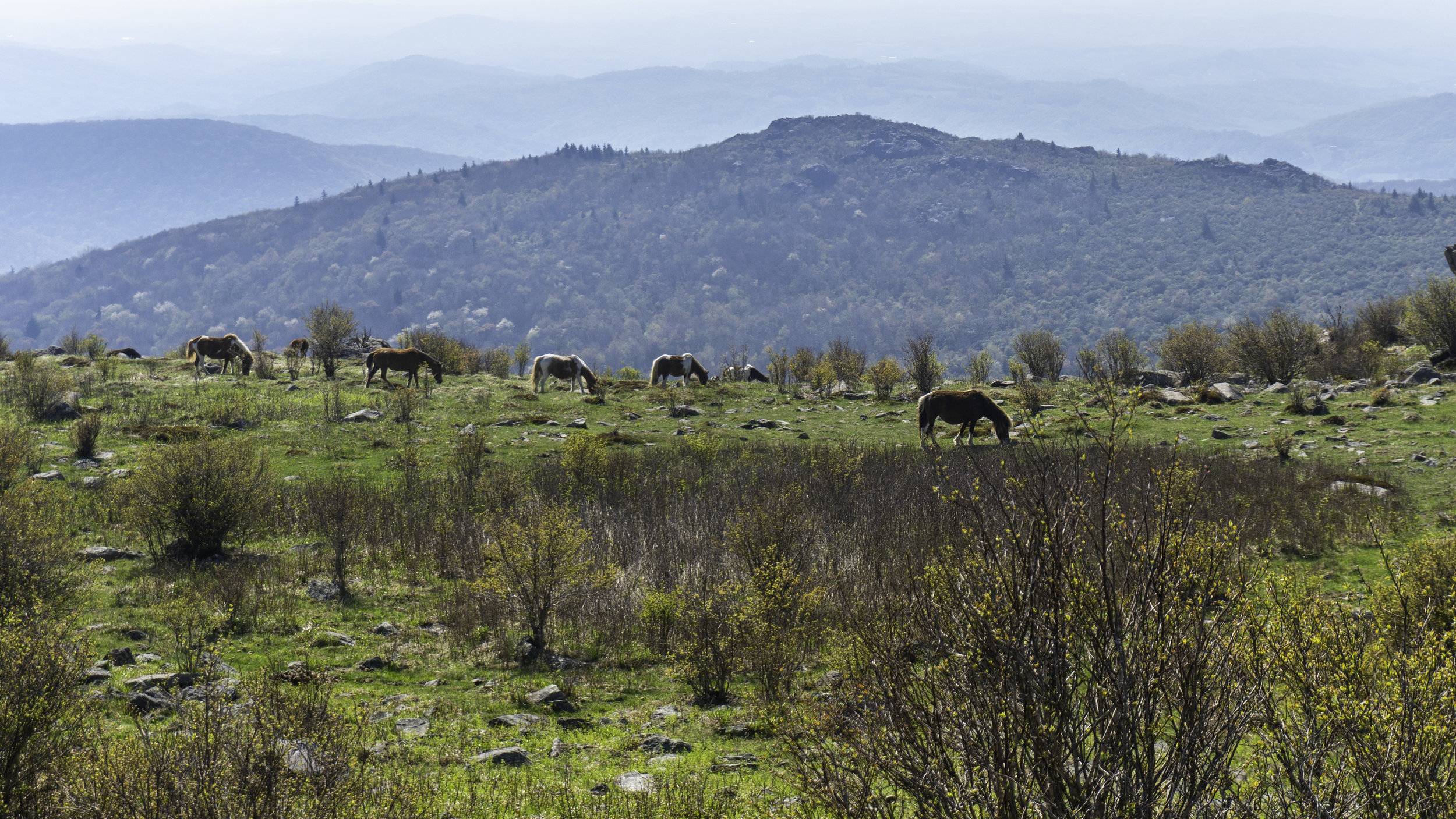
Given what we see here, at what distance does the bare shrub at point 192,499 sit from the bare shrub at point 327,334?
22.1 meters

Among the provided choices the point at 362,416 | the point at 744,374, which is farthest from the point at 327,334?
the point at 744,374

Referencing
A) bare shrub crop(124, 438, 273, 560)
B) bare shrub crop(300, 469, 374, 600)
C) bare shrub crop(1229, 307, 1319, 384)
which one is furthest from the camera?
bare shrub crop(1229, 307, 1319, 384)

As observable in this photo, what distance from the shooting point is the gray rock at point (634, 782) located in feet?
24.3

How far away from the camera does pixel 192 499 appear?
577 inches

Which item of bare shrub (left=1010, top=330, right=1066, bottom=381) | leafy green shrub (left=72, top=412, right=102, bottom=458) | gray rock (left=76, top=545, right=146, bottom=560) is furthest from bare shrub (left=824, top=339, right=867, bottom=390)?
gray rock (left=76, top=545, right=146, bottom=560)

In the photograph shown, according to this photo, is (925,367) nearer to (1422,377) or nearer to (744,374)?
(744,374)

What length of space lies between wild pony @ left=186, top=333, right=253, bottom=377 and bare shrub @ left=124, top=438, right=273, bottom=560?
2348 centimetres

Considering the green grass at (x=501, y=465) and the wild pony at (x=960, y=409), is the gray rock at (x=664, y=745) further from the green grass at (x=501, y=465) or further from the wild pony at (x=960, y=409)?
the wild pony at (x=960, y=409)

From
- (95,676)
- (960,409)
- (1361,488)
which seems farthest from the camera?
(960,409)

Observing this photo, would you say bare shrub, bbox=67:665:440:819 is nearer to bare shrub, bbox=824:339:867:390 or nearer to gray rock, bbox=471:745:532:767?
gray rock, bbox=471:745:532:767

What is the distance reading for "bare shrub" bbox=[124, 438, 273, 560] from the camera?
1448cm

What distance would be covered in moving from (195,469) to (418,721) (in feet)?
29.2

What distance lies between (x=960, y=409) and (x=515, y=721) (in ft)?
64.6

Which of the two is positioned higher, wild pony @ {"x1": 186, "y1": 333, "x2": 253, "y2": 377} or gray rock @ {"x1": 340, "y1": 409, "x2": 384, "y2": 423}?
wild pony @ {"x1": 186, "y1": 333, "x2": 253, "y2": 377}
